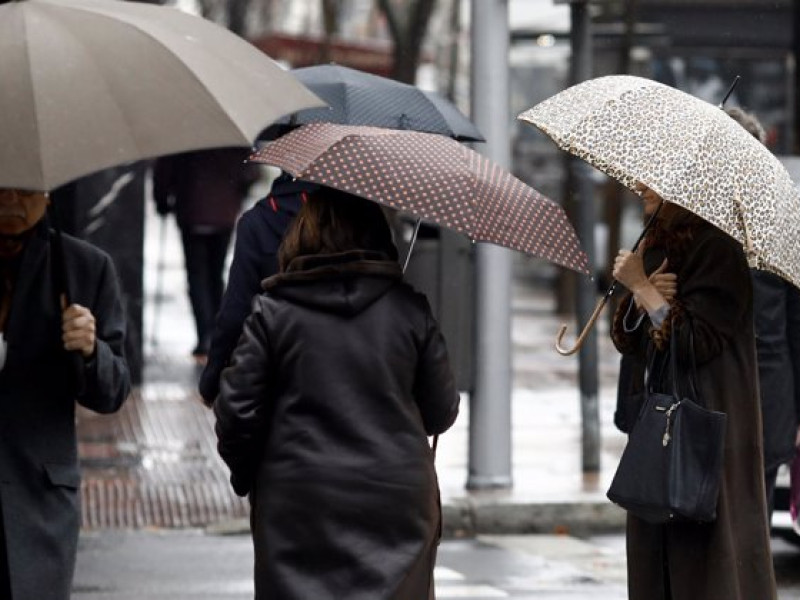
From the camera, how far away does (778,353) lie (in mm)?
7434

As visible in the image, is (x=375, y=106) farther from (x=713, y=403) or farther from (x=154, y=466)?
(x=154, y=466)

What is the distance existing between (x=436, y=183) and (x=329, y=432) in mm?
702

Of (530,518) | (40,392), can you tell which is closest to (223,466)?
(530,518)

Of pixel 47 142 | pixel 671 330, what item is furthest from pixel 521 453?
pixel 47 142

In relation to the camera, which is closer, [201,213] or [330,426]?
[330,426]

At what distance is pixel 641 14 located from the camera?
16.5 m

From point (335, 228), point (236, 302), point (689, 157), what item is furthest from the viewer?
point (236, 302)

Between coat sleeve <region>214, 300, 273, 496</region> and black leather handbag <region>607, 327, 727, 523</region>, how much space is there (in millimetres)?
1260

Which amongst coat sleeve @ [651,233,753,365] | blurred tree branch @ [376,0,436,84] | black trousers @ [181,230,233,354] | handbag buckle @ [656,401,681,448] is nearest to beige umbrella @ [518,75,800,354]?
coat sleeve @ [651,233,753,365]

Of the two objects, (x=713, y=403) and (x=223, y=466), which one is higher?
(x=713, y=403)

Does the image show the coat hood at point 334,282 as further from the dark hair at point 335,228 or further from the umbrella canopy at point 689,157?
the umbrella canopy at point 689,157

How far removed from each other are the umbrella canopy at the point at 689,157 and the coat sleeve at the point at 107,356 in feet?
4.42

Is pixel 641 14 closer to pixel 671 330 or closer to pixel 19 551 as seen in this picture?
pixel 671 330

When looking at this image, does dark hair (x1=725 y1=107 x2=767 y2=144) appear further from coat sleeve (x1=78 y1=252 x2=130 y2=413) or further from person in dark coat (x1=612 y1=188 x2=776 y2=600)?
coat sleeve (x1=78 y1=252 x2=130 y2=413)
